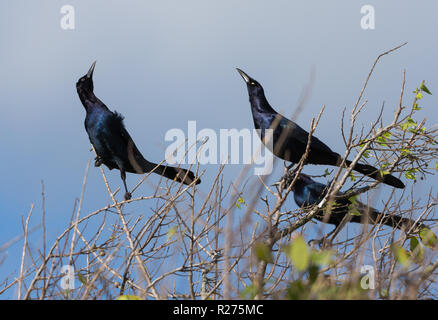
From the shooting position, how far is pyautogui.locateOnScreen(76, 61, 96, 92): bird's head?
727cm

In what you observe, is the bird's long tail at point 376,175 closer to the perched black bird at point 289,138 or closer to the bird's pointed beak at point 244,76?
the perched black bird at point 289,138

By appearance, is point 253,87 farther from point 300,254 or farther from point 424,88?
point 300,254

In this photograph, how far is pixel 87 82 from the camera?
7.28 m

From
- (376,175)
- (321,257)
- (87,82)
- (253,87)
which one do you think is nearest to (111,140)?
(87,82)

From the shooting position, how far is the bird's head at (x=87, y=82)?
727cm

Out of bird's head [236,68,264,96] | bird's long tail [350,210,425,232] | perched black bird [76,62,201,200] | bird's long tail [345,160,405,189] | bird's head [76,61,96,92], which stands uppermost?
bird's head [76,61,96,92]

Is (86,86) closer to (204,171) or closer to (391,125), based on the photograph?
(204,171)

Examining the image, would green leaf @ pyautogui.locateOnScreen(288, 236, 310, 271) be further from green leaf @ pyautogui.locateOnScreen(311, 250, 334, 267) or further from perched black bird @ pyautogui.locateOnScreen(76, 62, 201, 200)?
perched black bird @ pyautogui.locateOnScreen(76, 62, 201, 200)

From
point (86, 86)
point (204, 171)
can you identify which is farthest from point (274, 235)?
point (86, 86)

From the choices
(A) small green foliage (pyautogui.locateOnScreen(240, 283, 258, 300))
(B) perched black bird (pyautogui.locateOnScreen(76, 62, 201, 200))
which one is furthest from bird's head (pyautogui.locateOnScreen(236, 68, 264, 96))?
(A) small green foliage (pyautogui.locateOnScreen(240, 283, 258, 300))

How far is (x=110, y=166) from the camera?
22.8 ft

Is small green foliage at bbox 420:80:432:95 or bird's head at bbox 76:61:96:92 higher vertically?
bird's head at bbox 76:61:96:92

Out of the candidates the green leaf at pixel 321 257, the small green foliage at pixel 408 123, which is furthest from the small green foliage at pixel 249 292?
the small green foliage at pixel 408 123
